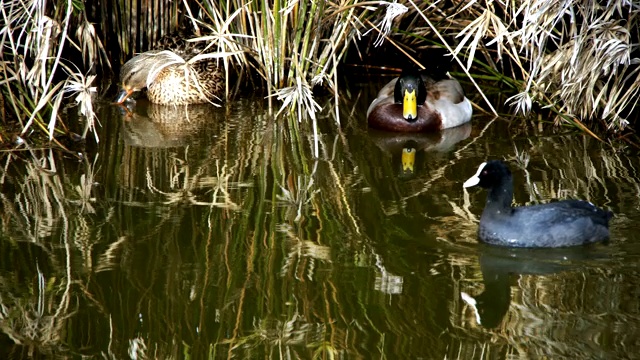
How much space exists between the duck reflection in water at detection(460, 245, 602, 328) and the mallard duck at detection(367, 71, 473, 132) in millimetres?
2975

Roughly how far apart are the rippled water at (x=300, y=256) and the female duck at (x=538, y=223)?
3.0 inches

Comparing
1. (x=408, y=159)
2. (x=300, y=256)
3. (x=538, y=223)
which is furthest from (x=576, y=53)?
(x=300, y=256)

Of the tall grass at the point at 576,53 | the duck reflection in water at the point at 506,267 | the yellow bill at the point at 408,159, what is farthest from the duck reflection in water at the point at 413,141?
the duck reflection in water at the point at 506,267

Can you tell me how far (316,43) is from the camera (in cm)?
845

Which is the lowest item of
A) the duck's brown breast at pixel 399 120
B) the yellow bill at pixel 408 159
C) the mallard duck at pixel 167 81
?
the yellow bill at pixel 408 159

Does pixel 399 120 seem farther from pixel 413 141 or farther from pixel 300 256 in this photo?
pixel 300 256

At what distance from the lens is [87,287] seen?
5.09 meters

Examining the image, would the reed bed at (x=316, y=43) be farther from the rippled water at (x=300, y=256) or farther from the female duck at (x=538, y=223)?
the female duck at (x=538, y=223)

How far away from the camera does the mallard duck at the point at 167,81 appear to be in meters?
9.16

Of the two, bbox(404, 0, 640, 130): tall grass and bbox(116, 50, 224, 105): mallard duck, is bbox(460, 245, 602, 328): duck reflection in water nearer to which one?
bbox(404, 0, 640, 130): tall grass

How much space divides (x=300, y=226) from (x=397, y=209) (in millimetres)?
673

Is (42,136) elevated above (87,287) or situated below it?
above

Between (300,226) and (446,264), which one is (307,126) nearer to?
(300,226)

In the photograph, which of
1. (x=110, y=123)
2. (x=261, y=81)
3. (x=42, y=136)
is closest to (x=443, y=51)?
(x=261, y=81)
